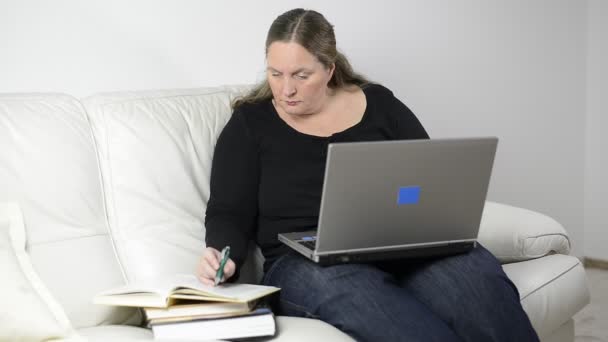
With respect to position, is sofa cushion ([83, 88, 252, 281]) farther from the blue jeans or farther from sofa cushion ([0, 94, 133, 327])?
the blue jeans

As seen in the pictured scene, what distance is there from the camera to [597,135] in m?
3.66

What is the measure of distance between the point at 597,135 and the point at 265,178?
2.18 m

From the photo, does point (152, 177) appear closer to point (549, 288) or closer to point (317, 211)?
point (317, 211)

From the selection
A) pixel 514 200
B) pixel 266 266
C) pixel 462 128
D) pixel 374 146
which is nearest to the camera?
pixel 374 146

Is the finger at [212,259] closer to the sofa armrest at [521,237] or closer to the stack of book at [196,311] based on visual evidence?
the stack of book at [196,311]

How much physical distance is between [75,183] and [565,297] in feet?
4.16

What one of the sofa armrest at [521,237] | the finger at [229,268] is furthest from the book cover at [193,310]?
the sofa armrest at [521,237]

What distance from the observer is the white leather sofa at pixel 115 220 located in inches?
64.9

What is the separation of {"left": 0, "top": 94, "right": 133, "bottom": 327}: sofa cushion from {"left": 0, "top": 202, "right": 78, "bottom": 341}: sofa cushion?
5 cm

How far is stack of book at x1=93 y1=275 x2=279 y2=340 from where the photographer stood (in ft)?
5.11

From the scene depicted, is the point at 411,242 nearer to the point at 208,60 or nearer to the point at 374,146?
the point at 374,146

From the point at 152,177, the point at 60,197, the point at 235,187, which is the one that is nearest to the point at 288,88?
the point at 235,187

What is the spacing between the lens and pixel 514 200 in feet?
11.4

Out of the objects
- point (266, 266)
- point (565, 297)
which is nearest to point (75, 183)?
point (266, 266)
